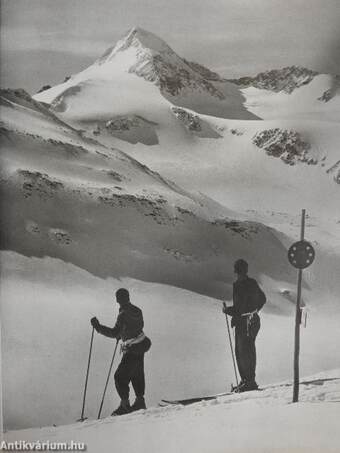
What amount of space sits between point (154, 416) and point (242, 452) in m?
0.44

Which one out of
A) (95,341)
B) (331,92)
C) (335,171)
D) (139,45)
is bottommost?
(95,341)

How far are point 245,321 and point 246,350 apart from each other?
0.13 metres

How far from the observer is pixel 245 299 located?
386 cm

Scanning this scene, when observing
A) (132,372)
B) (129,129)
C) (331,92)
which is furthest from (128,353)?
(331,92)

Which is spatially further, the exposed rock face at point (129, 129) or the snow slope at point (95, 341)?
the exposed rock face at point (129, 129)

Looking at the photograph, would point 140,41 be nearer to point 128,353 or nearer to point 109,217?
point 109,217

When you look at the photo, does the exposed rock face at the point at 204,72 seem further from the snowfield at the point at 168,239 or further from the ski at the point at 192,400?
the ski at the point at 192,400

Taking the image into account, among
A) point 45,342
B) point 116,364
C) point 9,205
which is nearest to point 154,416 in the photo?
point 116,364

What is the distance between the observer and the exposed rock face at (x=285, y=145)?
12.8 ft

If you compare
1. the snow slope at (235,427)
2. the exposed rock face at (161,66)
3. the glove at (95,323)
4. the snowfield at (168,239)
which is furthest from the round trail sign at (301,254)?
the glove at (95,323)

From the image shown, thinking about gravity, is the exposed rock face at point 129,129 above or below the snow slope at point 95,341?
above

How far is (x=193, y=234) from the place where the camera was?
12.8 feet

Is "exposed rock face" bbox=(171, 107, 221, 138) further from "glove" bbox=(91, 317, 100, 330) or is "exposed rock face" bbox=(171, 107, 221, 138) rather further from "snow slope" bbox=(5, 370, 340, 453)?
"snow slope" bbox=(5, 370, 340, 453)

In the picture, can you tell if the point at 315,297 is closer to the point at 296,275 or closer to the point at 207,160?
the point at 296,275
